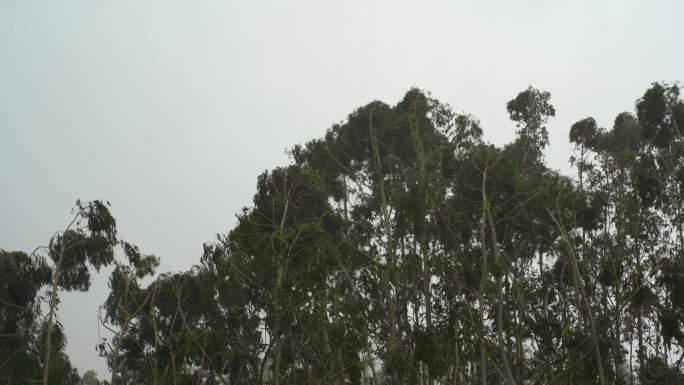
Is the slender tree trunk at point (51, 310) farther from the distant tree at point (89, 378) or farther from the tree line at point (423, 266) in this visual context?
the distant tree at point (89, 378)

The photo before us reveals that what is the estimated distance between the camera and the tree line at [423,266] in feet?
38.9

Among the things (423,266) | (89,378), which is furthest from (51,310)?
(89,378)

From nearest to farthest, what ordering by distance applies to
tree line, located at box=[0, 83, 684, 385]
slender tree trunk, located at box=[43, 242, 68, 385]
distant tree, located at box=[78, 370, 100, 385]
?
tree line, located at box=[0, 83, 684, 385] → slender tree trunk, located at box=[43, 242, 68, 385] → distant tree, located at box=[78, 370, 100, 385]

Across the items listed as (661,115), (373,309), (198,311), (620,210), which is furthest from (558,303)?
(198,311)

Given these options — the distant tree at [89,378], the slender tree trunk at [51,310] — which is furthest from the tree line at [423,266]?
the distant tree at [89,378]

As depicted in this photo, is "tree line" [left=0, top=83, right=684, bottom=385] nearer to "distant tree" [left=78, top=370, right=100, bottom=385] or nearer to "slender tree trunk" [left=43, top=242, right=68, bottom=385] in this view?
"slender tree trunk" [left=43, top=242, right=68, bottom=385]

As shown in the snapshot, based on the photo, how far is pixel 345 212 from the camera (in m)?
18.7

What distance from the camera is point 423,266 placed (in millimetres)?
15820

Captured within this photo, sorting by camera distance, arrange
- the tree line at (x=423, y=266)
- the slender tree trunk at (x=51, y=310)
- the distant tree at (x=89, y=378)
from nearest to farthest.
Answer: the tree line at (x=423, y=266) < the slender tree trunk at (x=51, y=310) < the distant tree at (x=89, y=378)

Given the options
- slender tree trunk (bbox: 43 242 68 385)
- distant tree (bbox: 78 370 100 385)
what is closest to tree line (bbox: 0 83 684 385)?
slender tree trunk (bbox: 43 242 68 385)

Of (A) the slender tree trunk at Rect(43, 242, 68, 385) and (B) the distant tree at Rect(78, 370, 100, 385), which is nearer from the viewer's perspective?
(A) the slender tree trunk at Rect(43, 242, 68, 385)

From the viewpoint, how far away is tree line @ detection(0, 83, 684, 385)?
467 inches

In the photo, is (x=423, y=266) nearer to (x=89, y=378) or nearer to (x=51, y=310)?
(x=51, y=310)

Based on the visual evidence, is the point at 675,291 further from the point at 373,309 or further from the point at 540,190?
the point at 373,309
